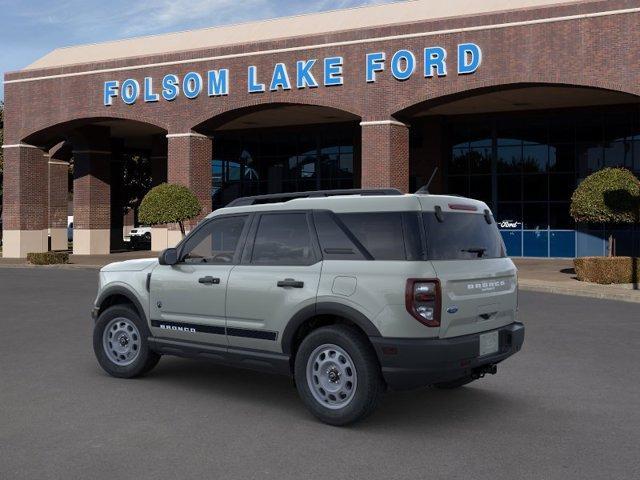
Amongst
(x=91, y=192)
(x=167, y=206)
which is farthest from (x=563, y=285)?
(x=91, y=192)

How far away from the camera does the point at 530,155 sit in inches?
1316

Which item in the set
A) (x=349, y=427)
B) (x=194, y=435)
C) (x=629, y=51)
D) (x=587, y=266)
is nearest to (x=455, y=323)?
(x=349, y=427)

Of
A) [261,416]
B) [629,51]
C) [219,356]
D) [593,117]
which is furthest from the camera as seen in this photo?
[593,117]

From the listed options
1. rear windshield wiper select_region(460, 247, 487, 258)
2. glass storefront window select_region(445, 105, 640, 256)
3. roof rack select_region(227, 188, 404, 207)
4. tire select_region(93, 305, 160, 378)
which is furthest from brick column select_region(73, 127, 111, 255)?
rear windshield wiper select_region(460, 247, 487, 258)

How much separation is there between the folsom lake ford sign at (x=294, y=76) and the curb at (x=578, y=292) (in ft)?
30.2

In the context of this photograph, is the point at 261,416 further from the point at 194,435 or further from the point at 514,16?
the point at 514,16

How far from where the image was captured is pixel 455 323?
233 inches

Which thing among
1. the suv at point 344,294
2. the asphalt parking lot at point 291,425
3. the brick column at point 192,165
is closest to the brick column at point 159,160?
the brick column at point 192,165

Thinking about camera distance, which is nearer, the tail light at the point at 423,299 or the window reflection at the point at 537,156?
the tail light at the point at 423,299

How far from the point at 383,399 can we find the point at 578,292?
12.5 metres

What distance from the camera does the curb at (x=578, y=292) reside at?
17.0m

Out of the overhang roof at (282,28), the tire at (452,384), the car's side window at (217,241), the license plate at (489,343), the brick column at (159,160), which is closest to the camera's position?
the license plate at (489,343)

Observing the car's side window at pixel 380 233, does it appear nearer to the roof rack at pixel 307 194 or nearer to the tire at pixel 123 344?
the roof rack at pixel 307 194

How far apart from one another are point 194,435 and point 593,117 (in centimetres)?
3005
